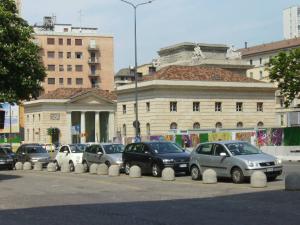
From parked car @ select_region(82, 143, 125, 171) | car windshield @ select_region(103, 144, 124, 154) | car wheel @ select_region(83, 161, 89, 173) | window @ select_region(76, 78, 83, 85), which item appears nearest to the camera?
parked car @ select_region(82, 143, 125, 171)

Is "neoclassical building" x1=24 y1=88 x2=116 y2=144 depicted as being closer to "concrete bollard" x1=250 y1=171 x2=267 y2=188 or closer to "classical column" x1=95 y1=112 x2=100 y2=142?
"classical column" x1=95 y1=112 x2=100 y2=142

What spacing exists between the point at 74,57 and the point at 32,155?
285 ft

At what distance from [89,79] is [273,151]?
86.8 meters

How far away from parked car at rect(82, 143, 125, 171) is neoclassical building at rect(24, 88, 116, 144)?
67.2 m

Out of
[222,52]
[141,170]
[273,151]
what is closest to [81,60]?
[222,52]

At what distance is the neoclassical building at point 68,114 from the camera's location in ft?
339

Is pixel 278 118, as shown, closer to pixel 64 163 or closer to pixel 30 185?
pixel 64 163

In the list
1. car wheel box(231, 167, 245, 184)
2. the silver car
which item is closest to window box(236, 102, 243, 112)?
the silver car

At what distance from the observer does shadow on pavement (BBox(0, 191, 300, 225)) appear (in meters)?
12.3

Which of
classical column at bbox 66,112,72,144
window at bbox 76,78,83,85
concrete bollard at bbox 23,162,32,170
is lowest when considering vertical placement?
concrete bollard at bbox 23,162,32,170

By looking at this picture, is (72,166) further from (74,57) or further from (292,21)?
(292,21)

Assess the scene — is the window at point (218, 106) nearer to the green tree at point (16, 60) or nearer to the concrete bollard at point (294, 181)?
the green tree at point (16, 60)

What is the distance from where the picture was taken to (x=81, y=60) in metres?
127

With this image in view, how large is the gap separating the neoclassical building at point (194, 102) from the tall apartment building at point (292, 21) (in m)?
83.0
